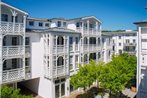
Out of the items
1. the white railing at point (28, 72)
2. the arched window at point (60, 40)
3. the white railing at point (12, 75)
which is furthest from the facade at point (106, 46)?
the white railing at point (12, 75)

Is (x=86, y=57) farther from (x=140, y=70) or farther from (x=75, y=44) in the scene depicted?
(x=140, y=70)

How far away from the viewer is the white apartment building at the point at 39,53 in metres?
18.2

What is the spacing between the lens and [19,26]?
18703mm

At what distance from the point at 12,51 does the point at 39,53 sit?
4.31 m

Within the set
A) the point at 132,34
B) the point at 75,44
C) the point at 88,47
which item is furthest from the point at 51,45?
the point at 132,34

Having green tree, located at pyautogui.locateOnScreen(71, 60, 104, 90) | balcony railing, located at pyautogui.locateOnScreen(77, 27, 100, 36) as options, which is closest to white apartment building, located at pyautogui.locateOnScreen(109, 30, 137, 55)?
balcony railing, located at pyautogui.locateOnScreen(77, 27, 100, 36)

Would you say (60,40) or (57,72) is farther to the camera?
(60,40)

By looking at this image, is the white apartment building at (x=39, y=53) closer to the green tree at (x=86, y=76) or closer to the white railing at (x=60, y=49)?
the white railing at (x=60, y=49)

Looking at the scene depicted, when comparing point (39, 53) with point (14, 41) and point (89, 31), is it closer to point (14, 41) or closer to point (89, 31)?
point (14, 41)

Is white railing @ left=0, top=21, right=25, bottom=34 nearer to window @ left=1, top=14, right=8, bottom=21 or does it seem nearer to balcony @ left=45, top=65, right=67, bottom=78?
window @ left=1, top=14, right=8, bottom=21

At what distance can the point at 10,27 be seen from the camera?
17.9 m

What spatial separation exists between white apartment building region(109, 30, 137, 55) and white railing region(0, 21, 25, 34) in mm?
41189

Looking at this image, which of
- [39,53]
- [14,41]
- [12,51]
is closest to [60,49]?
[39,53]

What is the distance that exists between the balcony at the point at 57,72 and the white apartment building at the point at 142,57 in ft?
33.2
